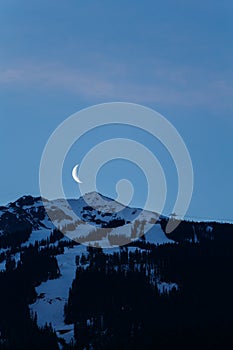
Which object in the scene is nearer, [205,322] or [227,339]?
[227,339]

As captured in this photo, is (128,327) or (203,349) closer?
(203,349)

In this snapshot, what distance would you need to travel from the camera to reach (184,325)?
191250 millimetres

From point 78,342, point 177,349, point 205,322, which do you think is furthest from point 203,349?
point 78,342

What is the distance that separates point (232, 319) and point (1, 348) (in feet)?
180

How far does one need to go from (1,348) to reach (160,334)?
37.0 meters

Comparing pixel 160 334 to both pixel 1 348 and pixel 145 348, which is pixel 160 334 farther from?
pixel 1 348

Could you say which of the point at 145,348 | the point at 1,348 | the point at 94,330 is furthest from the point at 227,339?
the point at 1,348

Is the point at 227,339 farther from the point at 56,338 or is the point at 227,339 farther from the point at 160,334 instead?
the point at 56,338

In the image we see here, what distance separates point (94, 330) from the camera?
199250 mm

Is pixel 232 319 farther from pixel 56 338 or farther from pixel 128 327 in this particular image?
pixel 56 338

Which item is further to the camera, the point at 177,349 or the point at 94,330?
the point at 94,330

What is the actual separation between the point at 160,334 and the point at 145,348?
34.1 ft

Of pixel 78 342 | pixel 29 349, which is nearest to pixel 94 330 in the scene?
pixel 78 342

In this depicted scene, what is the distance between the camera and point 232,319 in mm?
194750
